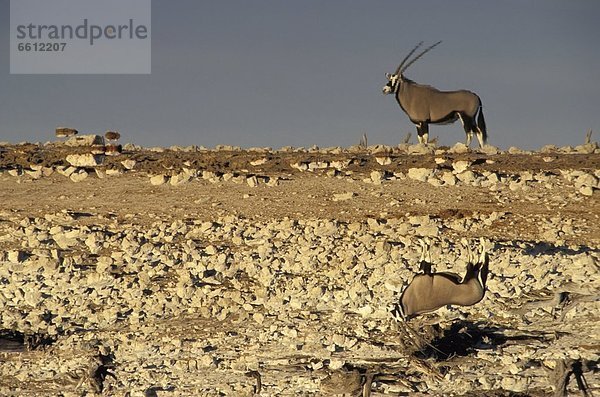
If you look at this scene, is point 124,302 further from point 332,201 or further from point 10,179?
point 332,201

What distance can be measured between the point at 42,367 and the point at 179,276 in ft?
2.94

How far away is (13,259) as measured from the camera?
15.3ft

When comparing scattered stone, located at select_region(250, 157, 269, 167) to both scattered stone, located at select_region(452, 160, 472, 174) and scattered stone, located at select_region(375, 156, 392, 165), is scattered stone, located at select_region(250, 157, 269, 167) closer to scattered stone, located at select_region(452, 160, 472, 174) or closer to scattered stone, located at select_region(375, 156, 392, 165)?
scattered stone, located at select_region(375, 156, 392, 165)

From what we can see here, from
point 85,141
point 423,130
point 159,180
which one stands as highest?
point 423,130

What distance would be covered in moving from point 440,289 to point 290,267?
0.70 metres

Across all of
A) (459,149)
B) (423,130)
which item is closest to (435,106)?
(423,130)

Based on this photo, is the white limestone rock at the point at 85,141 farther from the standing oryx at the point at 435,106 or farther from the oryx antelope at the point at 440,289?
the standing oryx at the point at 435,106

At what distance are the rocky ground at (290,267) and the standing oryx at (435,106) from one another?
2306mm

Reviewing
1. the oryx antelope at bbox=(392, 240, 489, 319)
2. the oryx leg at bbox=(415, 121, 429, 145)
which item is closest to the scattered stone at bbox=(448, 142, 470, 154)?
the oryx antelope at bbox=(392, 240, 489, 319)

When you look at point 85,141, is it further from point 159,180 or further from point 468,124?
point 468,124

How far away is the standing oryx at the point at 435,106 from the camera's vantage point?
7426 millimetres

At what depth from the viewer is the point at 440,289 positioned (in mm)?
4738

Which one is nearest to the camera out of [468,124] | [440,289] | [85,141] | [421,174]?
[421,174]

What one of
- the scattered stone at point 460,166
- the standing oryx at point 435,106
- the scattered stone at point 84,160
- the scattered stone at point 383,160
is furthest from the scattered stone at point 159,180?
the standing oryx at point 435,106
